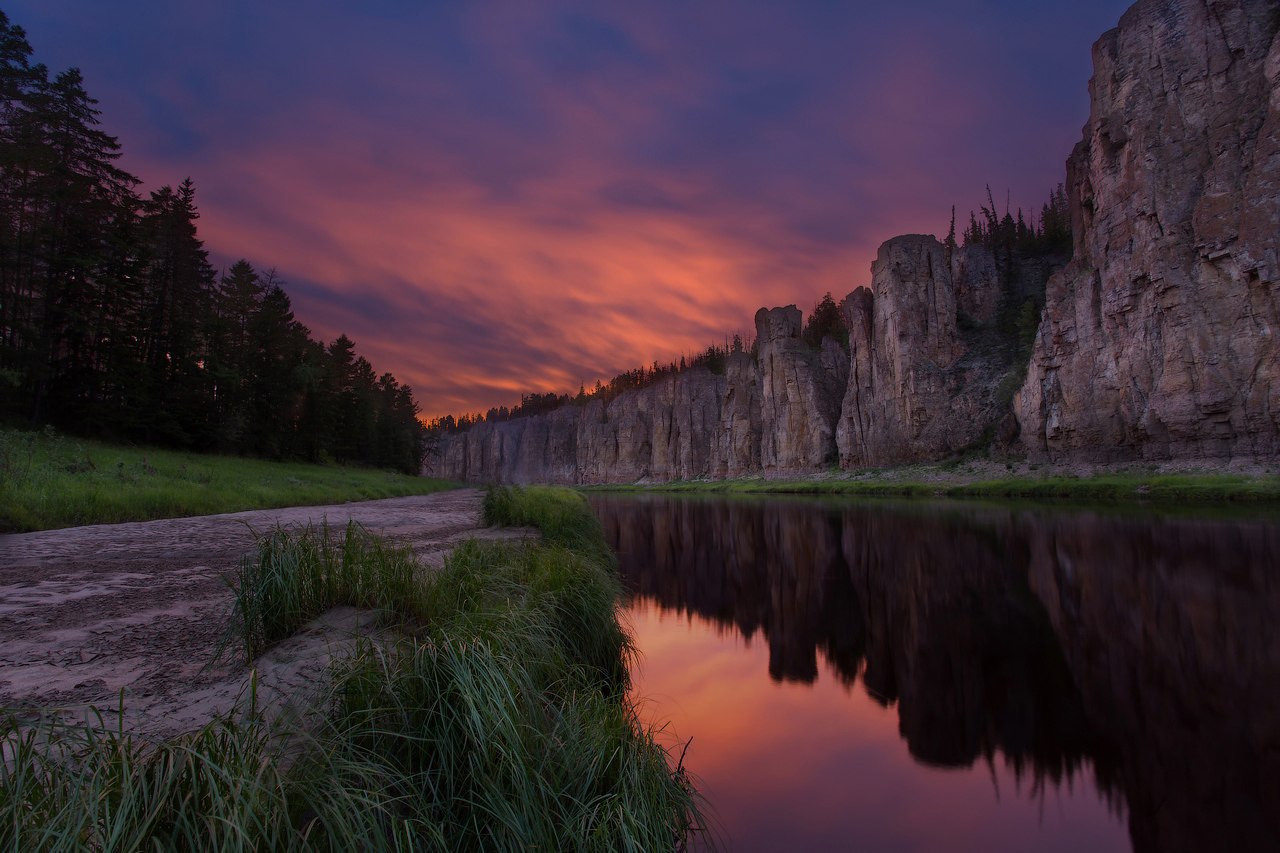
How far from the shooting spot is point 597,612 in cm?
624

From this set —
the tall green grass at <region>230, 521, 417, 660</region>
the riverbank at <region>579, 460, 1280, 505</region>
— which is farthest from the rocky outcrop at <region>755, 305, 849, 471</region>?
the tall green grass at <region>230, 521, 417, 660</region>

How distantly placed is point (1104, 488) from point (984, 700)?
37750mm

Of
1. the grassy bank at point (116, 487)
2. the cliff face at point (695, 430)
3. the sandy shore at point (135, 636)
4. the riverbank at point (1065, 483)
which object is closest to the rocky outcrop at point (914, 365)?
the riverbank at point (1065, 483)

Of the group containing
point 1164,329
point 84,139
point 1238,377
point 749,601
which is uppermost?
point 84,139

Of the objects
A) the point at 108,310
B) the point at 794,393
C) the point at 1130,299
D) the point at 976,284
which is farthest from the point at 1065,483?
the point at 108,310

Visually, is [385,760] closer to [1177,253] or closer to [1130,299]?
[1177,253]

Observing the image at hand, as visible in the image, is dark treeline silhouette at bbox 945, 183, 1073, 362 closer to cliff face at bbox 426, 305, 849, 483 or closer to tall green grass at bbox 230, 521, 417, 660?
cliff face at bbox 426, 305, 849, 483

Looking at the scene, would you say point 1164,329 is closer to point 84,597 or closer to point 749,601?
point 749,601

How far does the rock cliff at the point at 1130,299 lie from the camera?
31500 millimetres

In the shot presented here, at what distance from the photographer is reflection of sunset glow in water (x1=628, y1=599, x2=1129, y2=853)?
4172 millimetres

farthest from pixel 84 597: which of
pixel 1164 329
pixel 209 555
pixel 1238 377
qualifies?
pixel 1164 329

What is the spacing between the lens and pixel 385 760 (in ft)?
8.97

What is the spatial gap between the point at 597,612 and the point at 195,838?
15.2ft

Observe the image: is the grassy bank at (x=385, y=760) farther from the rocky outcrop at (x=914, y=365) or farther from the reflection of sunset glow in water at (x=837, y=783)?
the rocky outcrop at (x=914, y=365)
